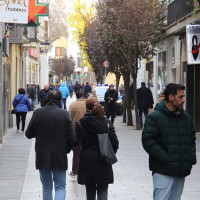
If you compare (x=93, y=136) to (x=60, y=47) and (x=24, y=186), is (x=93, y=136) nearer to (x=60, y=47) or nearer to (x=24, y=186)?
(x=24, y=186)

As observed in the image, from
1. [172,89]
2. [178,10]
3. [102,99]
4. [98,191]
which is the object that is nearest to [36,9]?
[178,10]

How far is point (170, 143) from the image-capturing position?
6.00 m

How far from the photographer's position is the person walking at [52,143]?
7441 millimetres

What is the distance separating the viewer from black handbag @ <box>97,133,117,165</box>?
732 cm

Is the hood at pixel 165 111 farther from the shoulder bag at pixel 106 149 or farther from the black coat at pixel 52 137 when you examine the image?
the black coat at pixel 52 137

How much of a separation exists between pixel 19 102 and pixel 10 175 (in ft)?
29.6

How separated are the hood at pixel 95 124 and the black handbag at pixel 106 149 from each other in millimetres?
76

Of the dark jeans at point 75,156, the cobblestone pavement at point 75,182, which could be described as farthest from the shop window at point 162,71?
the dark jeans at point 75,156

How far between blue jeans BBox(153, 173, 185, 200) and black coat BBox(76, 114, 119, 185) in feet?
4.20

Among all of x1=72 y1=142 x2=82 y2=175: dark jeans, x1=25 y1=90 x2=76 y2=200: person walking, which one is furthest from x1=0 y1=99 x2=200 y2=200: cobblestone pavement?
x1=25 y1=90 x2=76 y2=200: person walking

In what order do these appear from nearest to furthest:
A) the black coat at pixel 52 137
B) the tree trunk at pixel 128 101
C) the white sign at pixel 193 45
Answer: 1. the black coat at pixel 52 137
2. the white sign at pixel 193 45
3. the tree trunk at pixel 128 101

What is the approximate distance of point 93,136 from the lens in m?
7.49

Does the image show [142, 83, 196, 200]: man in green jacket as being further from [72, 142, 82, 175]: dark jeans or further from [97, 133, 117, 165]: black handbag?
[72, 142, 82, 175]: dark jeans

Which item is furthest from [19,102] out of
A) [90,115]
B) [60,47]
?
[60,47]
